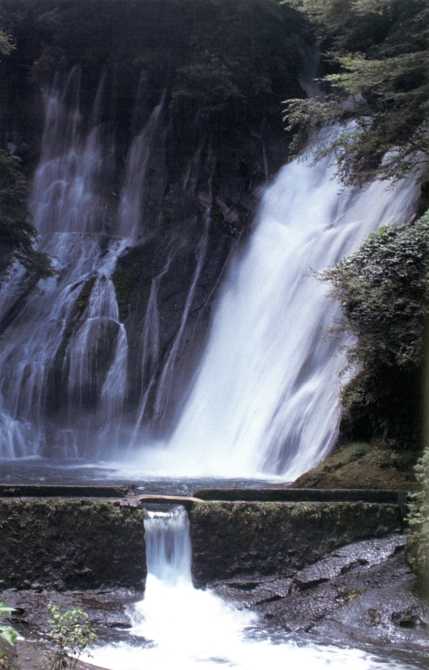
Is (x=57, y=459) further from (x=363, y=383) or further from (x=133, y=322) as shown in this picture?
(x=363, y=383)

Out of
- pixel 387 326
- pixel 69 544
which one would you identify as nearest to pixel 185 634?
pixel 69 544

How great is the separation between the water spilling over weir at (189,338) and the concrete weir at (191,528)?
3.89m

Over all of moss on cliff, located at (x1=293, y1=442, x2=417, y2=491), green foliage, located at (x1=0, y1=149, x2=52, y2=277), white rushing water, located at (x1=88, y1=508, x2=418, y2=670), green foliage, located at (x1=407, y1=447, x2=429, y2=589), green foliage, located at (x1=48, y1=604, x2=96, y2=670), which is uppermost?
green foliage, located at (x1=0, y1=149, x2=52, y2=277)

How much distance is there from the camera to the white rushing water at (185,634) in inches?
285

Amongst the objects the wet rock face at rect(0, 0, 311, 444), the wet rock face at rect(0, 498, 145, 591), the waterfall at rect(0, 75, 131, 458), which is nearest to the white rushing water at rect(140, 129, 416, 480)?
the wet rock face at rect(0, 0, 311, 444)

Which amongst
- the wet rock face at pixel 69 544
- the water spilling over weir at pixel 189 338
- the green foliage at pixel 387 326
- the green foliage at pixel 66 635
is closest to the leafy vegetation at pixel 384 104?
the water spilling over weir at pixel 189 338

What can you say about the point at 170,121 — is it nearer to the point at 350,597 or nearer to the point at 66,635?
the point at 350,597

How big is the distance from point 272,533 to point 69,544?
2.25 metres

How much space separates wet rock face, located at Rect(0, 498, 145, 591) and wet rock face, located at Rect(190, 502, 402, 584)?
2.42ft

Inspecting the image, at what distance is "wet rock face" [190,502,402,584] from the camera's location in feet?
30.3

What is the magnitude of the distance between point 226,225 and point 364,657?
18.0 m

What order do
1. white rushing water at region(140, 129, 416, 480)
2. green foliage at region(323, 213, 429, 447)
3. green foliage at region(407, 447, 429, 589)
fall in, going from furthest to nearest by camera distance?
white rushing water at region(140, 129, 416, 480)
green foliage at region(323, 213, 429, 447)
green foliage at region(407, 447, 429, 589)

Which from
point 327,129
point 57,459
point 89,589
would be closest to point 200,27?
point 327,129

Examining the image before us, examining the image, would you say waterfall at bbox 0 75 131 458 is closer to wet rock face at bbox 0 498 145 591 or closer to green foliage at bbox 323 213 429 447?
green foliage at bbox 323 213 429 447
